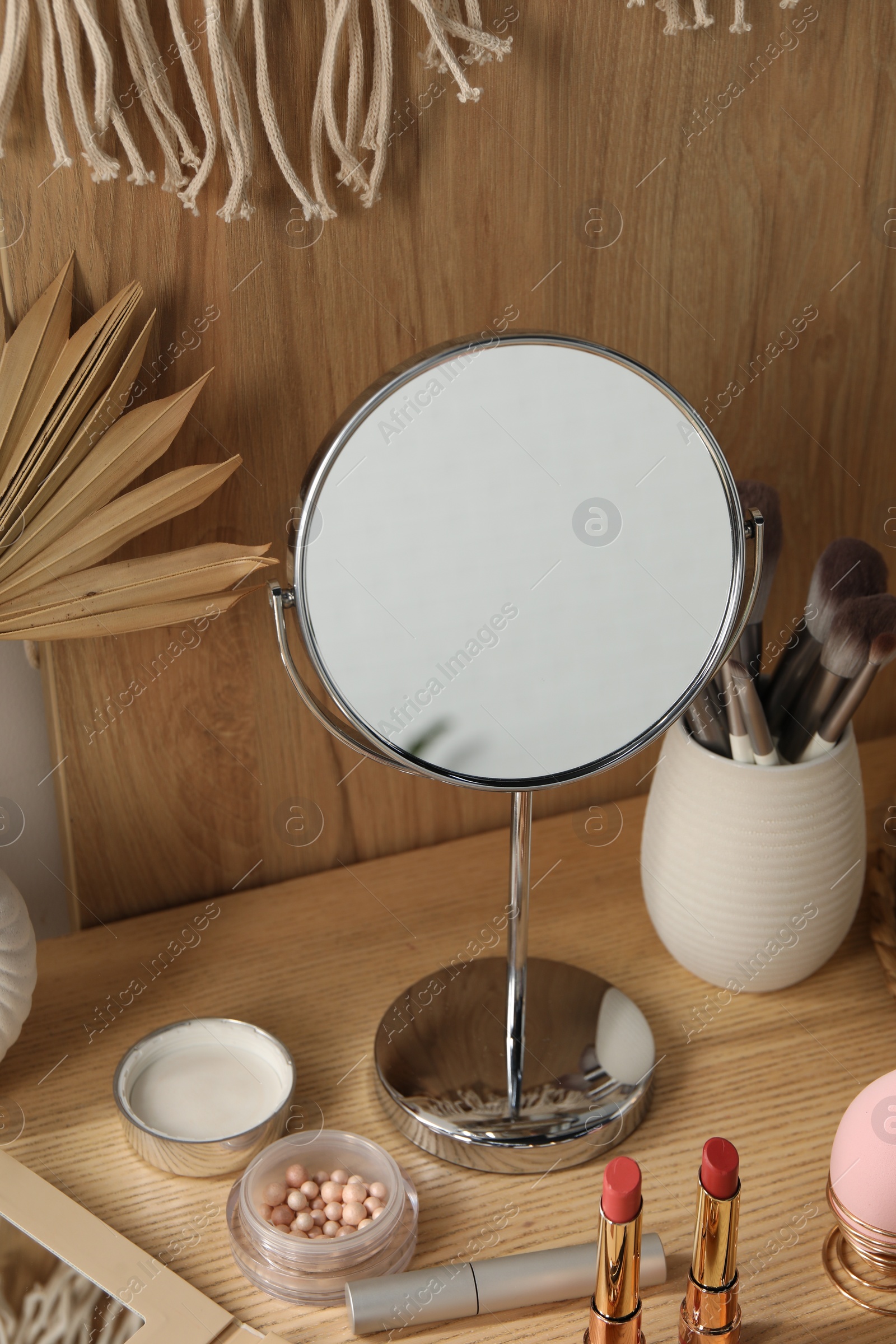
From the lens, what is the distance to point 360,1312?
0.56 m

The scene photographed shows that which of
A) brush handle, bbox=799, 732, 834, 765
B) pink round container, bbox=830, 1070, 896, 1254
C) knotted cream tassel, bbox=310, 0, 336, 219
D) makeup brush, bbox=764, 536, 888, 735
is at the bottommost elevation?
pink round container, bbox=830, 1070, 896, 1254

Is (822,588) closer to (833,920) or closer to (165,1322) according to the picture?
(833,920)

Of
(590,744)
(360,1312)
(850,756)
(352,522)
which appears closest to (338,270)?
(352,522)

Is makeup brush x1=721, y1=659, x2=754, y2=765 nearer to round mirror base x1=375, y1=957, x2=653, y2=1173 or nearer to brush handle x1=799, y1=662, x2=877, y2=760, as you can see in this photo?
brush handle x1=799, y1=662, x2=877, y2=760

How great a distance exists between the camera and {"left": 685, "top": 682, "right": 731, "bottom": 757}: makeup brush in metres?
0.73

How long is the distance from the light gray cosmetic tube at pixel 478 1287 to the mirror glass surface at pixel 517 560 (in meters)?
0.23

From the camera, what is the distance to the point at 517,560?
58cm

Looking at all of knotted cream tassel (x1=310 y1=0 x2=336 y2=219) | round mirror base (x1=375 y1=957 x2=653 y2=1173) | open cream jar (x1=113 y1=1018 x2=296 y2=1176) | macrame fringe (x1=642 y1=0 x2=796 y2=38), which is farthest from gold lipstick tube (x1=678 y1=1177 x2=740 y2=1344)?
macrame fringe (x1=642 y1=0 x2=796 y2=38)

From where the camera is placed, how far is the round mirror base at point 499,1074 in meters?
0.66

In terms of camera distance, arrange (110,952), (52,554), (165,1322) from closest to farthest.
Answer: (165,1322), (52,554), (110,952)

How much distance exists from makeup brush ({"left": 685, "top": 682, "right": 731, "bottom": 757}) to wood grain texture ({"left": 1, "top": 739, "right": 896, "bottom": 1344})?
16cm

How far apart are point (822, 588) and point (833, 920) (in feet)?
0.69

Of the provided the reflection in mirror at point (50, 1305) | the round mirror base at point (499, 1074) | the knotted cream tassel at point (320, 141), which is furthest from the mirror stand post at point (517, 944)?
the knotted cream tassel at point (320, 141)

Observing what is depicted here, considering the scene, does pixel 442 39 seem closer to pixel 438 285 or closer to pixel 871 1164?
pixel 438 285
